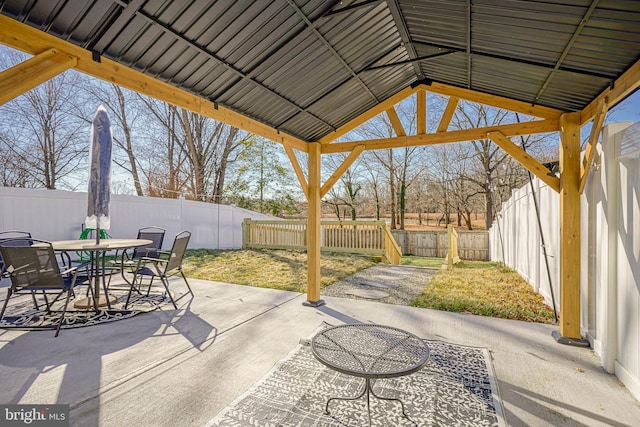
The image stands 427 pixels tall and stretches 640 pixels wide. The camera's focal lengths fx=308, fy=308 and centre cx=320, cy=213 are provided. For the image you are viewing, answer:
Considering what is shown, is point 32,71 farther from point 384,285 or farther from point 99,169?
point 384,285

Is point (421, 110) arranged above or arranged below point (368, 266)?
above

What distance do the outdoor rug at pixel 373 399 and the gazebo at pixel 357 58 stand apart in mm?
1613

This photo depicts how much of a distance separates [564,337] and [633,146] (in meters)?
2.06

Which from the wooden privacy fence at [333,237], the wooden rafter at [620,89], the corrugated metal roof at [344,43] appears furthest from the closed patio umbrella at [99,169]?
the wooden privacy fence at [333,237]

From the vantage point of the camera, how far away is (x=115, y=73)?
2.51 m

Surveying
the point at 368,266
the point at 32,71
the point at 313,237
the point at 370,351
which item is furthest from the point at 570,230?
the point at 368,266

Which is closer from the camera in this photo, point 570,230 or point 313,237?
point 570,230

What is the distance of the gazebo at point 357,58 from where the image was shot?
2119mm

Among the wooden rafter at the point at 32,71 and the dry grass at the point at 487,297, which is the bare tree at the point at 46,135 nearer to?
the wooden rafter at the point at 32,71

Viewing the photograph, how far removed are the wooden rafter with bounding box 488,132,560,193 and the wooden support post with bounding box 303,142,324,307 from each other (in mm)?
2403

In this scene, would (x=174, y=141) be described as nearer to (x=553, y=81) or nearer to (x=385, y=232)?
(x=385, y=232)

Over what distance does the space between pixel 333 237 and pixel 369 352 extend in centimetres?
784

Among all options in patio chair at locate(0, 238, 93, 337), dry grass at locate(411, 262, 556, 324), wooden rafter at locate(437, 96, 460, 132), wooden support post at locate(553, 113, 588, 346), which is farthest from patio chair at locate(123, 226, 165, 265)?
wooden support post at locate(553, 113, 588, 346)

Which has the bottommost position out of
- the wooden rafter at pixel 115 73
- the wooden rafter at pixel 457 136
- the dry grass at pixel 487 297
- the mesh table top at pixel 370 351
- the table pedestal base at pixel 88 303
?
the dry grass at pixel 487 297
